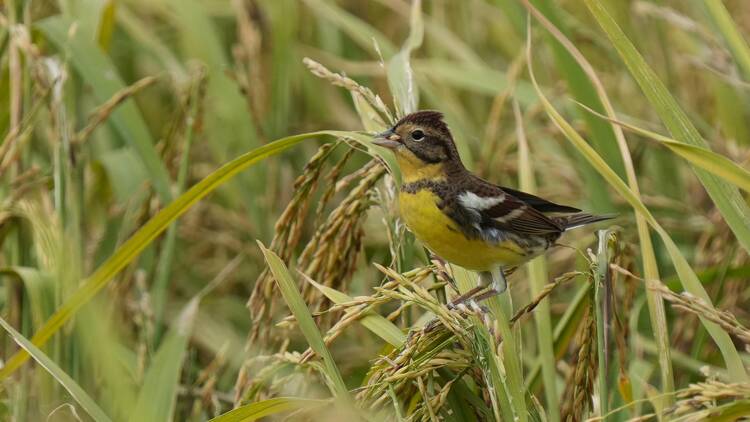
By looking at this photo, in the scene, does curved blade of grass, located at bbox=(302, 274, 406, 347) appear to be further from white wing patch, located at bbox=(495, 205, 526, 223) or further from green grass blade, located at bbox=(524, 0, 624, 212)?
green grass blade, located at bbox=(524, 0, 624, 212)

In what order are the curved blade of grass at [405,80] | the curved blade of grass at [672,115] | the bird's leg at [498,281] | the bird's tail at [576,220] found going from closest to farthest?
the curved blade of grass at [672,115] < the bird's leg at [498,281] < the curved blade of grass at [405,80] < the bird's tail at [576,220]

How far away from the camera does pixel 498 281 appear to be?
281 centimetres

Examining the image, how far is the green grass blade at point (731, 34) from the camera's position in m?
2.52

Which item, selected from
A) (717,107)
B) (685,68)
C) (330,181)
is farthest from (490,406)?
(685,68)

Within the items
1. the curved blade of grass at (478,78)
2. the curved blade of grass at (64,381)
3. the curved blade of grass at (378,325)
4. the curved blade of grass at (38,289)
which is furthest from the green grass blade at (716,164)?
the curved blade of grass at (478,78)

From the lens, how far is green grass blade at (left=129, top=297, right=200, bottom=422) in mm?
2543

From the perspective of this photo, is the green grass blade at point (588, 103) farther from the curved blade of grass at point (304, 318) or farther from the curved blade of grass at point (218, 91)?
the curved blade of grass at point (218, 91)

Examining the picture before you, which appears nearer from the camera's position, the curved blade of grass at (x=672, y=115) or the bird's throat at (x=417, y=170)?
the curved blade of grass at (x=672, y=115)

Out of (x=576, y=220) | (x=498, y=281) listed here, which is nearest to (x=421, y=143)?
(x=498, y=281)

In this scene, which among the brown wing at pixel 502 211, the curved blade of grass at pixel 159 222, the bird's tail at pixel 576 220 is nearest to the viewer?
the curved blade of grass at pixel 159 222

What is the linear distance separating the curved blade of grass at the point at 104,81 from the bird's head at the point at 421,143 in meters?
0.79

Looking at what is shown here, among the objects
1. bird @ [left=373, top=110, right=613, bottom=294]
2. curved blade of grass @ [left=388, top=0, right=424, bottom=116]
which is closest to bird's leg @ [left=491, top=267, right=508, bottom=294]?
bird @ [left=373, top=110, right=613, bottom=294]

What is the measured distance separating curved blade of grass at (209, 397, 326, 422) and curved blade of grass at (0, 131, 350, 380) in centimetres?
49

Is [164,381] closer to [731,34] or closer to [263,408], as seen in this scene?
[263,408]
